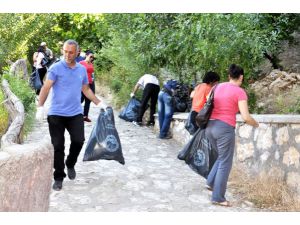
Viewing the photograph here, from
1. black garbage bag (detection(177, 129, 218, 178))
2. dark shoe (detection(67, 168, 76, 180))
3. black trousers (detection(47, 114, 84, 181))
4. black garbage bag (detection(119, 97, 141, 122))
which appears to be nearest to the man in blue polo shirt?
black trousers (detection(47, 114, 84, 181))

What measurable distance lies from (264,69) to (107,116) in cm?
588

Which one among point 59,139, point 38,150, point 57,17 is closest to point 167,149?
point 59,139

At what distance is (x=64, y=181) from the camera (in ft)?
21.7

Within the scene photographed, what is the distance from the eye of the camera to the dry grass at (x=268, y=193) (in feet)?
19.5

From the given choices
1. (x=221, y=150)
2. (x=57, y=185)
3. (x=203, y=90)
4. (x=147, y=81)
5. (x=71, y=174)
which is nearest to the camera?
(x=221, y=150)

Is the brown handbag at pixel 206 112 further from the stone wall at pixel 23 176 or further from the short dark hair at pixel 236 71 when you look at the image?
the stone wall at pixel 23 176

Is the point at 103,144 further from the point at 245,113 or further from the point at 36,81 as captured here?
the point at 36,81

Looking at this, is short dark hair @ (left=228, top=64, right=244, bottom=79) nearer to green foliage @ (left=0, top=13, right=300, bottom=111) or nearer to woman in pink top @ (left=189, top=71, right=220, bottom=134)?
woman in pink top @ (left=189, top=71, right=220, bottom=134)

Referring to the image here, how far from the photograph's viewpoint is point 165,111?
33.1 feet

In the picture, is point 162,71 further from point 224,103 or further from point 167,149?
point 224,103

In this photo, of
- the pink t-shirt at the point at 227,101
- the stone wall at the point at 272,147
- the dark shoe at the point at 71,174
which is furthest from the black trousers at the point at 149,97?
the pink t-shirt at the point at 227,101

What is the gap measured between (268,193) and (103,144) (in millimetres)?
1961

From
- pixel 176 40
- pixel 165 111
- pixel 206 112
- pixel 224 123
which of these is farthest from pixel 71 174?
pixel 176 40

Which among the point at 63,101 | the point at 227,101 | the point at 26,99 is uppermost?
the point at 227,101
